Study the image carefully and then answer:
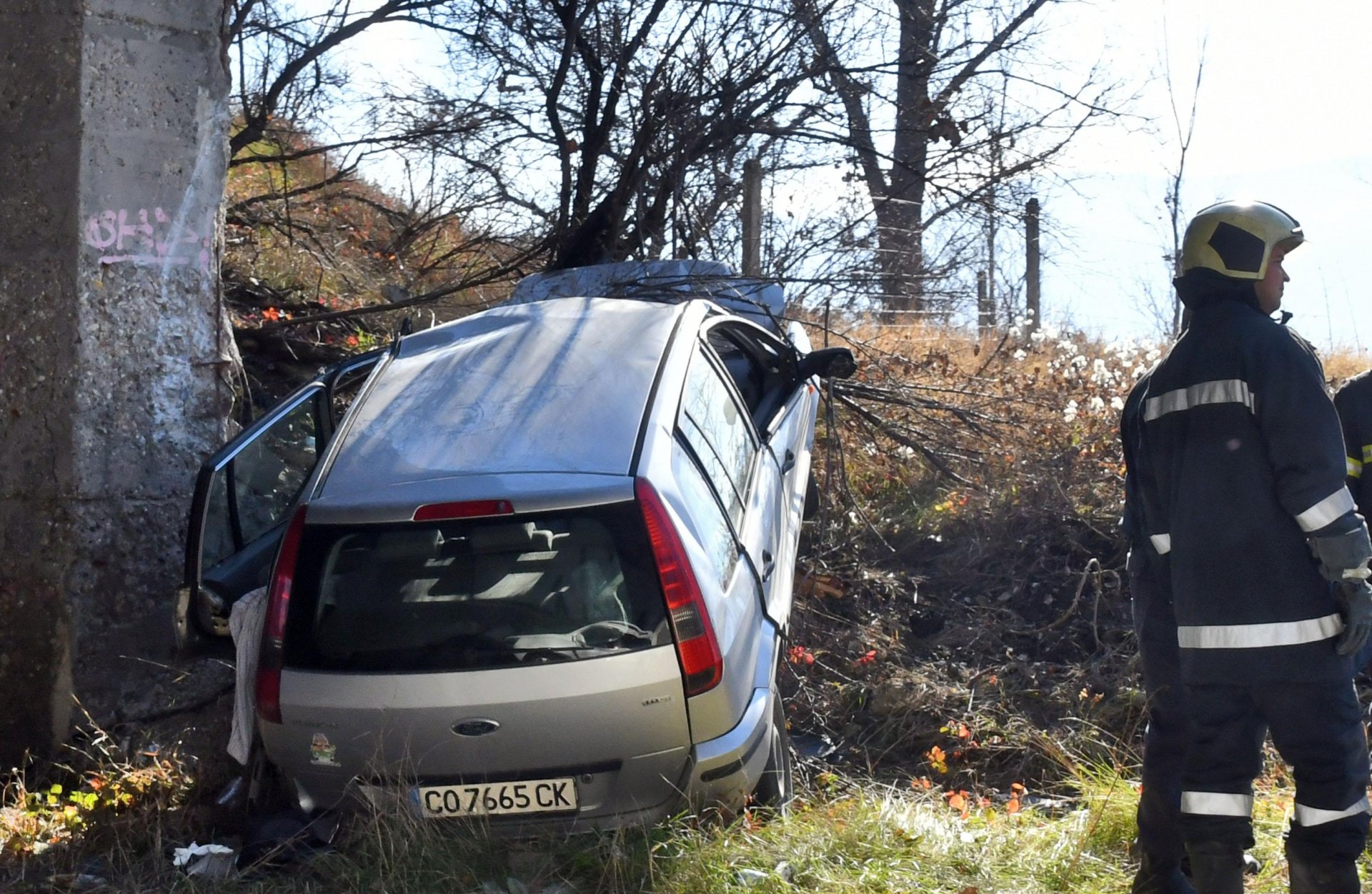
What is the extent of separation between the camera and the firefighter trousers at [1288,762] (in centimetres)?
287

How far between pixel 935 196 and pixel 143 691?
18.9 feet

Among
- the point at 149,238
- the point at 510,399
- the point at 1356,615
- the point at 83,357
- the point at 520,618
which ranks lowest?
the point at 520,618

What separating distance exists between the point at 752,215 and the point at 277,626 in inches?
204

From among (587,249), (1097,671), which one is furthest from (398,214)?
(1097,671)

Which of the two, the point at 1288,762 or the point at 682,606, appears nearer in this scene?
the point at 1288,762

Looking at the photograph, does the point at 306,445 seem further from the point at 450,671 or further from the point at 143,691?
the point at 450,671

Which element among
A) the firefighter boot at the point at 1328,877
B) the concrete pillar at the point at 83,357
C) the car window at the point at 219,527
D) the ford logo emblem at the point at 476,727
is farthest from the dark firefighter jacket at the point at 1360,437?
the concrete pillar at the point at 83,357

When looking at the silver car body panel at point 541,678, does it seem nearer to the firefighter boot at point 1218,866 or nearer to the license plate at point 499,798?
the license plate at point 499,798

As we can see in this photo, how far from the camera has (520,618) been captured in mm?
3441

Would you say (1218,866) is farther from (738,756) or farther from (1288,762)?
(738,756)

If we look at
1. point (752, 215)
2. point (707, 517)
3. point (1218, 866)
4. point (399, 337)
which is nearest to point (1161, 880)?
point (1218, 866)

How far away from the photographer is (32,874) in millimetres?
3879

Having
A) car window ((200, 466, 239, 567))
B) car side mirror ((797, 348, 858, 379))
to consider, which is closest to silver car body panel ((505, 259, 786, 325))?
car side mirror ((797, 348, 858, 379))

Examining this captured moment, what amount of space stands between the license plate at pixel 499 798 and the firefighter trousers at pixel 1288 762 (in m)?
1.65
